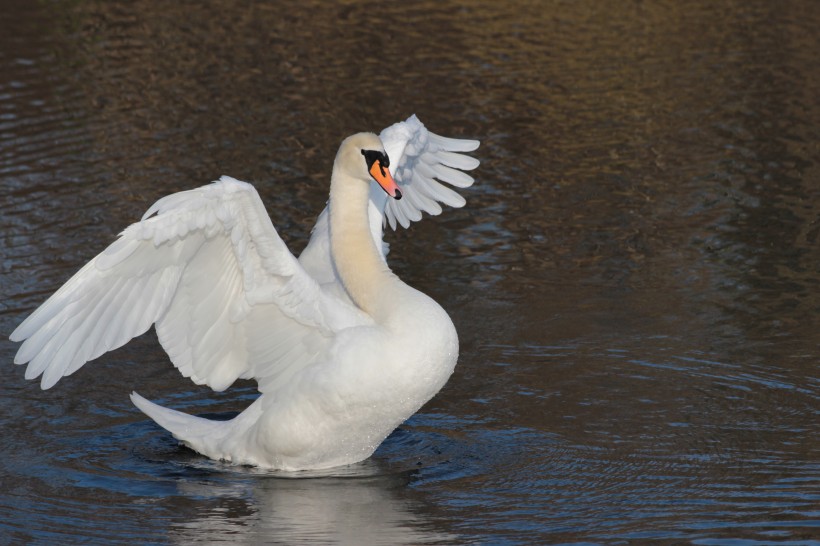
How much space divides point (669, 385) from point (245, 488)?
113 inches

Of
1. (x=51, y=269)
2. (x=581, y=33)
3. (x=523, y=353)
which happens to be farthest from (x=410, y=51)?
(x=523, y=353)

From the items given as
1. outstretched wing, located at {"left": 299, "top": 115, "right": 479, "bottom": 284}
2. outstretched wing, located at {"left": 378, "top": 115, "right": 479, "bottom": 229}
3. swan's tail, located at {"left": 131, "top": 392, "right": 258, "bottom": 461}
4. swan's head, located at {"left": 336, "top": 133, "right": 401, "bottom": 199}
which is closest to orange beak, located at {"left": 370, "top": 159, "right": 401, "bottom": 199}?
swan's head, located at {"left": 336, "top": 133, "right": 401, "bottom": 199}

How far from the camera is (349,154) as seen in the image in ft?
25.1

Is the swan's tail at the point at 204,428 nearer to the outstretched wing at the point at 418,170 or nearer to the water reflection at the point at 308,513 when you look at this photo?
the water reflection at the point at 308,513

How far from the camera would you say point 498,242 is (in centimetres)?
1219

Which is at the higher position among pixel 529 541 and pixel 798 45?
pixel 798 45

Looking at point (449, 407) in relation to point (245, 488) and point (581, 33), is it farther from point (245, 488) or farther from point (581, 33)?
point (581, 33)

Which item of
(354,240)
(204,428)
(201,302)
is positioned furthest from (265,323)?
(204,428)

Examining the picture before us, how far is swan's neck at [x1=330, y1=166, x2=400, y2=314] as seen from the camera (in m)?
7.75

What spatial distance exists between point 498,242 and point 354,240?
4.53 meters

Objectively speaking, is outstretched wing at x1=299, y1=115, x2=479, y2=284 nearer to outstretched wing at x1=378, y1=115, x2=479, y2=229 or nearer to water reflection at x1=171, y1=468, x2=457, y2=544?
outstretched wing at x1=378, y1=115, x2=479, y2=229

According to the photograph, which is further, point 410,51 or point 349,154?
point 410,51

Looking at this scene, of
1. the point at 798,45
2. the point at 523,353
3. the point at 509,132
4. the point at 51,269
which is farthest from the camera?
the point at 798,45

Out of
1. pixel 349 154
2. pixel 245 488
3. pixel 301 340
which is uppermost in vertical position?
pixel 349 154
